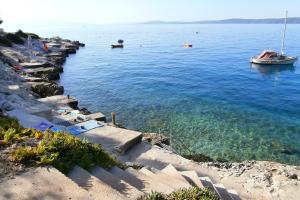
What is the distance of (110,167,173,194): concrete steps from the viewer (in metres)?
8.66

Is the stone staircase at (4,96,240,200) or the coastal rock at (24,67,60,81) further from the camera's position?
the coastal rock at (24,67,60,81)

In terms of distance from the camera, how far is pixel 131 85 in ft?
142

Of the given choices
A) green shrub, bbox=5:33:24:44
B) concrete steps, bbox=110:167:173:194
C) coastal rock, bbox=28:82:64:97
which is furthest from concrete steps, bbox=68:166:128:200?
green shrub, bbox=5:33:24:44

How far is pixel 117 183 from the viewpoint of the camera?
848 cm

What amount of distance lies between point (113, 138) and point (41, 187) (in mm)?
8446

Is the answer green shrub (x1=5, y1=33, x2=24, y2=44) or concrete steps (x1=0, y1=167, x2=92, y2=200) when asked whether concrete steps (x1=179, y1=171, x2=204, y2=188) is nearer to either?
concrete steps (x1=0, y1=167, x2=92, y2=200)

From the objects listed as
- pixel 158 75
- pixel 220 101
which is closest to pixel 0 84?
pixel 220 101

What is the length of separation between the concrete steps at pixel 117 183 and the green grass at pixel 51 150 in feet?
1.07

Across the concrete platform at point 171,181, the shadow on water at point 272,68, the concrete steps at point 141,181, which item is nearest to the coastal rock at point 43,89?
the concrete platform at point 171,181

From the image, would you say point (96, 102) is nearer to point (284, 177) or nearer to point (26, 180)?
point (284, 177)

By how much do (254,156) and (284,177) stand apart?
5.59 m

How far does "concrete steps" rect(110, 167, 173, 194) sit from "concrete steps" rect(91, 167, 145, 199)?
56 centimetres

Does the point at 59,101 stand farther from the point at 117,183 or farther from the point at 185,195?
the point at 185,195

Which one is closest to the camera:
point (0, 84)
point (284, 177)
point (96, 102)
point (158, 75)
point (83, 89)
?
point (284, 177)
